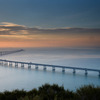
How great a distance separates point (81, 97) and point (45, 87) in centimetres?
410

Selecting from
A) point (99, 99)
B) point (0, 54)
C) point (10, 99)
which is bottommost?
point (0, 54)

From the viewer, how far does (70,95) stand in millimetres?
8758

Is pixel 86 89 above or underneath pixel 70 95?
above

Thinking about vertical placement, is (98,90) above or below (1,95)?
above

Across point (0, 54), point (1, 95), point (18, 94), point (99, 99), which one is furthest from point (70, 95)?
point (0, 54)

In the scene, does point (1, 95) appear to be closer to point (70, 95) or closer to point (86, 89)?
point (70, 95)

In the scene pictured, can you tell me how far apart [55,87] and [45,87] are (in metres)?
0.77

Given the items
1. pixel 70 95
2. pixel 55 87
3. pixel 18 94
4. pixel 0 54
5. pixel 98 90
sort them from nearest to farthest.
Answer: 1. pixel 98 90
2. pixel 70 95
3. pixel 18 94
4. pixel 55 87
5. pixel 0 54

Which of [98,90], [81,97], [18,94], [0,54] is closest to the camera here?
[81,97]

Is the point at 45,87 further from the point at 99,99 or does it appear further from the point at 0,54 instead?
the point at 0,54

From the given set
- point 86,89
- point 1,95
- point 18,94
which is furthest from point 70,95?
point 1,95

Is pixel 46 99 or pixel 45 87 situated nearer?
pixel 46 99

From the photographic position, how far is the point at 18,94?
9.49 meters

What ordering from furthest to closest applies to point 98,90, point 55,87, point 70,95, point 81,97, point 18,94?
point 55,87 → point 18,94 → point 70,95 → point 98,90 → point 81,97
